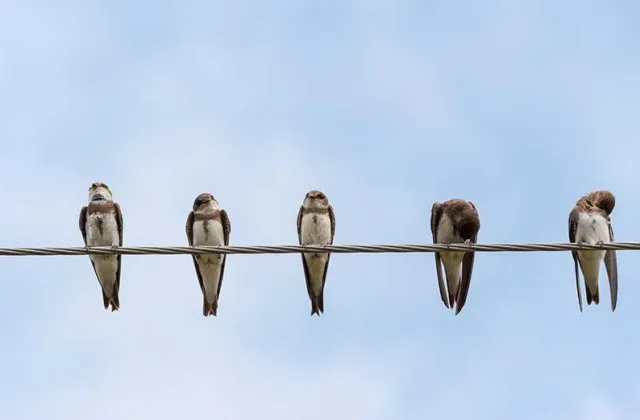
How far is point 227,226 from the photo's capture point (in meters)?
15.4

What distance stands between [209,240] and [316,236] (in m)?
1.16

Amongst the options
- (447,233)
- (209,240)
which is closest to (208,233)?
(209,240)

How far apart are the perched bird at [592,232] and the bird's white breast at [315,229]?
266 centimetres

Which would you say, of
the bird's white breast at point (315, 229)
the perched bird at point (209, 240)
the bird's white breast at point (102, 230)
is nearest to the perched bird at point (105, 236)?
the bird's white breast at point (102, 230)

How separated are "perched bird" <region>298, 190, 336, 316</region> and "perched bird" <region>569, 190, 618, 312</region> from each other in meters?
2.66

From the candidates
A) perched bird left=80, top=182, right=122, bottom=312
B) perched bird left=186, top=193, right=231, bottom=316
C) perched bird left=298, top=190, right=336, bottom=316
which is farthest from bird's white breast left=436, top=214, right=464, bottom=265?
perched bird left=80, top=182, right=122, bottom=312

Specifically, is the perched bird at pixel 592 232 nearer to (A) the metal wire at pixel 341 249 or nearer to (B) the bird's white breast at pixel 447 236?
(B) the bird's white breast at pixel 447 236

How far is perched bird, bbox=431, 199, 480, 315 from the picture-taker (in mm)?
14500

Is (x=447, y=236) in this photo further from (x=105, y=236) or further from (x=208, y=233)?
(x=105, y=236)

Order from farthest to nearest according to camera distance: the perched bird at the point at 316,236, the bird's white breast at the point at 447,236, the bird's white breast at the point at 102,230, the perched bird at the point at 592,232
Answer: the perched bird at the point at 316,236, the bird's white breast at the point at 102,230, the bird's white breast at the point at 447,236, the perched bird at the point at 592,232

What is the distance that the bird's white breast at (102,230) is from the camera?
49.4ft

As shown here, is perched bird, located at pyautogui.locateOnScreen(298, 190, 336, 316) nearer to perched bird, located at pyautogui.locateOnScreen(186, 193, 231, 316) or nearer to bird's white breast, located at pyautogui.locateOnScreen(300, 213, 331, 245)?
bird's white breast, located at pyautogui.locateOnScreen(300, 213, 331, 245)

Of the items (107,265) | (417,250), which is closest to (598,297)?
(417,250)

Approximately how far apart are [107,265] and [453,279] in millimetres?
3706
